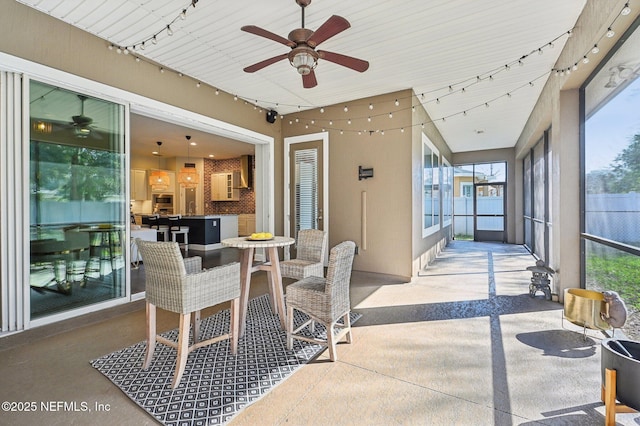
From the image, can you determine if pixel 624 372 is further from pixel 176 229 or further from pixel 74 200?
pixel 176 229

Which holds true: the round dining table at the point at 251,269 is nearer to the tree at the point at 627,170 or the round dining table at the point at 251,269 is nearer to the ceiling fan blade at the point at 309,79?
the ceiling fan blade at the point at 309,79

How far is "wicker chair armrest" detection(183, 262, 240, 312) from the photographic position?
209cm

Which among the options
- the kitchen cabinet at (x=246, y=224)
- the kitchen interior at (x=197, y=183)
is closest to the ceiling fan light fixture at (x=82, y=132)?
the kitchen interior at (x=197, y=183)

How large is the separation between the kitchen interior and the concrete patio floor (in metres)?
4.96

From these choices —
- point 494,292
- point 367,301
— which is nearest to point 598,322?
point 494,292

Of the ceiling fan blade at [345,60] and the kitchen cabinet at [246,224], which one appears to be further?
the kitchen cabinet at [246,224]

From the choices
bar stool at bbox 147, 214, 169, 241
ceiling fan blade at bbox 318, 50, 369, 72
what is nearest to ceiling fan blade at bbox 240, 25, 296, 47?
ceiling fan blade at bbox 318, 50, 369, 72

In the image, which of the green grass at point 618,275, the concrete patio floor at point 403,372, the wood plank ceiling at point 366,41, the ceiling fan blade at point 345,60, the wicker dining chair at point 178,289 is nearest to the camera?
the concrete patio floor at point 403,372

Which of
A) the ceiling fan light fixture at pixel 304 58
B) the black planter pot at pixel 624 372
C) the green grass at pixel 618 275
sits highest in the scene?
the ceiling fan light fixture at pixel 304 58

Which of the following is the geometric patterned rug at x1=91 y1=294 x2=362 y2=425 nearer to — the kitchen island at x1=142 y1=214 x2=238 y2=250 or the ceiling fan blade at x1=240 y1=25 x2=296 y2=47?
the ceiling fan blade at x1=240 y1=25 x2=296 y2=47

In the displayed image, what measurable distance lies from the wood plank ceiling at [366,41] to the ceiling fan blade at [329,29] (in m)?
0.53

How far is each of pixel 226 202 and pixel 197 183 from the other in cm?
230

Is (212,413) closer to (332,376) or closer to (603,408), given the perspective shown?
(332,376)

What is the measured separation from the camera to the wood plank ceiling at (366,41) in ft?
8.95
